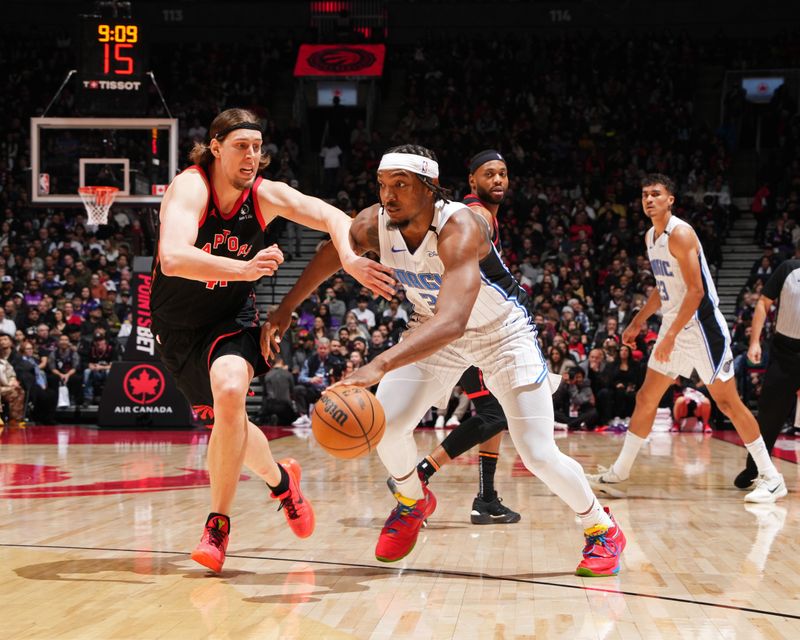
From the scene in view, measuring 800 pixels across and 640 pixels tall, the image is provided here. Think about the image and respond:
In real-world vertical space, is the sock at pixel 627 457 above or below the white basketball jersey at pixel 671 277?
below

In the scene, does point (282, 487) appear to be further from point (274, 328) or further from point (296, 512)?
point (274, 328)

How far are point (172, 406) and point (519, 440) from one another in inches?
379

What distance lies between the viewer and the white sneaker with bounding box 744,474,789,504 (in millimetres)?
6566

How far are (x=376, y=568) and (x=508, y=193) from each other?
15.9m

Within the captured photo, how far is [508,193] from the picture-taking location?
19.8 m

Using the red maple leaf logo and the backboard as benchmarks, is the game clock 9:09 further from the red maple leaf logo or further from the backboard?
the red maple leaf logo

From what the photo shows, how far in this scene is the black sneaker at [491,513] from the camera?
569cm

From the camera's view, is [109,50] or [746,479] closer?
[746,479]

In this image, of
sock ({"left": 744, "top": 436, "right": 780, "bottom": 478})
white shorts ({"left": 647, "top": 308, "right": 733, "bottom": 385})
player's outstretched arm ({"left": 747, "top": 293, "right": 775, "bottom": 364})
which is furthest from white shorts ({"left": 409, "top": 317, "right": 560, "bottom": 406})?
player's outstretched arm ({"left": 747, "top": 293, "right": 775, "bottom": 364})

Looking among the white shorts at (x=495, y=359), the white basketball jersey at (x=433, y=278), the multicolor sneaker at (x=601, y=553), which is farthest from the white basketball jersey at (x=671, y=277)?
the multicolor sneaker at (x=601, y=553)

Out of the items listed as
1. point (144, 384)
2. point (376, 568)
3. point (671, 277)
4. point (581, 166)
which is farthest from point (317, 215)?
point (581, 166)

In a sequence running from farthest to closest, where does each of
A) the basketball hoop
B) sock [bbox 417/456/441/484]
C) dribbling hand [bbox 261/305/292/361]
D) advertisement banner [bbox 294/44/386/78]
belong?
advertisement banner [bbox 294/44/386/78] < the basketball hoop < sock [bbox 417/456/441/484] < dribbling hand [bbox 261/305/292/361]

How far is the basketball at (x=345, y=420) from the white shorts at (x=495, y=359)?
76 cm

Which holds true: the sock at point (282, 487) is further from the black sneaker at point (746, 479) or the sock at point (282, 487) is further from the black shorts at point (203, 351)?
the black sneaker at point (746, 479)
